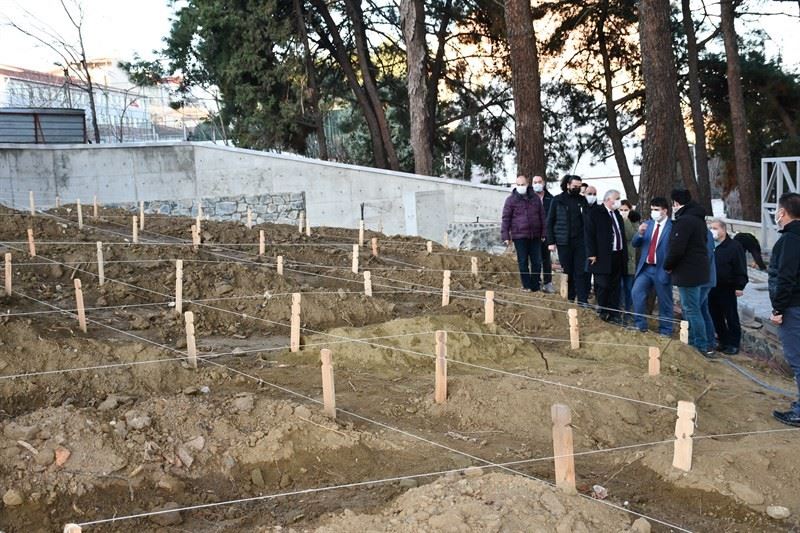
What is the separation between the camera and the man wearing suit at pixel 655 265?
765cm

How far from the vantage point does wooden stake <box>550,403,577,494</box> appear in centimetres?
380

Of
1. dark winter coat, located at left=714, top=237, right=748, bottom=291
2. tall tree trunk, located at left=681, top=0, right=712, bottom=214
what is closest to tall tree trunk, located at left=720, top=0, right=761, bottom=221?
tall tree trunk, located at left=681, top=0, right=712, bottom=214

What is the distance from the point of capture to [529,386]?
578 centimetres

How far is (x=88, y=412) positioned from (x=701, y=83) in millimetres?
20502

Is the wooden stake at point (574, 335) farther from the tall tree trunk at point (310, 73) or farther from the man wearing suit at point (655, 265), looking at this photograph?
the tall tree trunk at point (310, 73)

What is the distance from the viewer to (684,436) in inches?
168

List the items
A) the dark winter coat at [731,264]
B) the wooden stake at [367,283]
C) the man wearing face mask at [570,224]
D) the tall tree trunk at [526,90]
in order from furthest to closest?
the tall tree trunk at [526,90] → the wooden stake at [367,283] → the man wearing face mask at [570,224] → the dark winter coat at [731,264]

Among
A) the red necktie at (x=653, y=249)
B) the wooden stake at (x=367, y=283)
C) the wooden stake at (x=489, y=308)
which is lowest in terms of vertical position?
the wooden stake at (x=489, y=308)

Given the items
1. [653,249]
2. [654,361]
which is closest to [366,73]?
[653,249]

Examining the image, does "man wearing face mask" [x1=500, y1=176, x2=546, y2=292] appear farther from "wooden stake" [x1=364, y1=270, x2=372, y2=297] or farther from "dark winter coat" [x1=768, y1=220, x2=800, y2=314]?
"dark winter coat" [x1=768, y1=220, x2=800, y2=314]

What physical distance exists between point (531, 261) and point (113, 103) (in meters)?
32.5

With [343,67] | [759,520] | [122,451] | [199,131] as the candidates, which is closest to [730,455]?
[759,520]

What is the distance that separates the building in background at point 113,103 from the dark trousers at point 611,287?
18.5 m

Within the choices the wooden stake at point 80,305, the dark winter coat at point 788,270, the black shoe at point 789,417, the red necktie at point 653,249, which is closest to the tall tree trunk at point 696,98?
the red necktie at point 653,249
